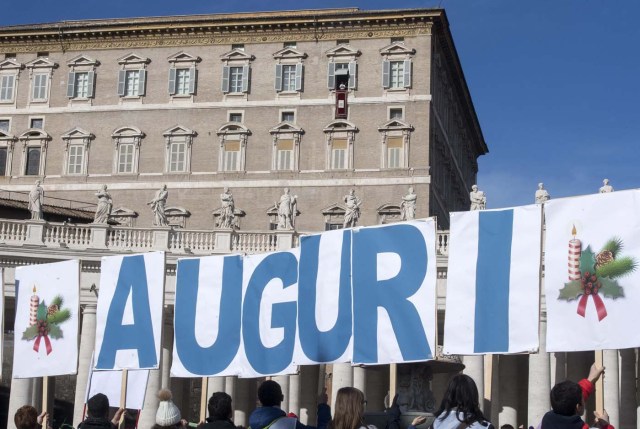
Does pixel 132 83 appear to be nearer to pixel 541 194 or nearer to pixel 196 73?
pixel 196 73

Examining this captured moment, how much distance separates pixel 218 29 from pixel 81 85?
917 centimetres

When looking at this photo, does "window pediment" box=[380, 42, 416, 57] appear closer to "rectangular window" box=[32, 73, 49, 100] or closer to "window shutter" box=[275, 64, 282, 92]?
"window shutter" box=[275, 64, 282, 92]

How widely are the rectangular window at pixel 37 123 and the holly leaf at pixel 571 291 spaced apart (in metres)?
56.7

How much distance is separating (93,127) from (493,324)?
53.3 meters

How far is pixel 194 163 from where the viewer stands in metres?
68.4

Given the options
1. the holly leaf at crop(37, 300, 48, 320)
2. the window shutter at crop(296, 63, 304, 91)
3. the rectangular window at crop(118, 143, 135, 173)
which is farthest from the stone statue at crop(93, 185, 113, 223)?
the window shutter at crop(296, 63, 304, 91)

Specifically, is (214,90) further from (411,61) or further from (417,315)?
(417,315)

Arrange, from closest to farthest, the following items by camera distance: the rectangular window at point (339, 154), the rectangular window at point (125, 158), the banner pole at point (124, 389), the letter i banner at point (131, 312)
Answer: the banner pole at point (124, 389), the letter i banner at point (131, 312), the rectangular window at point (339, 154), the rectangular window at point (125, 158)

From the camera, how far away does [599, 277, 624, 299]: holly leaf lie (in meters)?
18.4

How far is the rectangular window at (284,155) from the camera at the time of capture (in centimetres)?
6731

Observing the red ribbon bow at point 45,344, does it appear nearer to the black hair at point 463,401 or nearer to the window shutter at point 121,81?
the black hair at point 463,401

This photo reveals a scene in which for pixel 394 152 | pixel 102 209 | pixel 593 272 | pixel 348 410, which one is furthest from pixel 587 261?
pixel 394 152

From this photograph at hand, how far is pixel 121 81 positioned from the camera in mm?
70688

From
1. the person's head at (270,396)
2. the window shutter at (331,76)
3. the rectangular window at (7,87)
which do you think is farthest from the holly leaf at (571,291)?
the rectangular window at (7,87)
